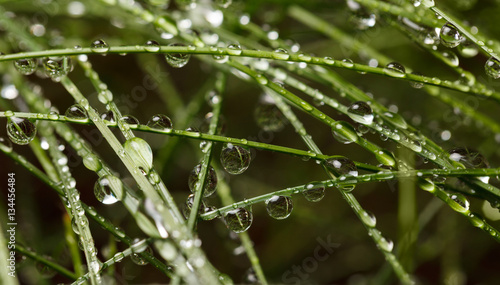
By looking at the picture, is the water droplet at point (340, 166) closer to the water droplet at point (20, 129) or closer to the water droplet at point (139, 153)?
the water droplet at point (139, 153)

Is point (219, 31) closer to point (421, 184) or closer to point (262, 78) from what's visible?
point (262, 78)

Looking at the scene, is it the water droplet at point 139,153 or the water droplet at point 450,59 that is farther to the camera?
the water droplet at point 450,59

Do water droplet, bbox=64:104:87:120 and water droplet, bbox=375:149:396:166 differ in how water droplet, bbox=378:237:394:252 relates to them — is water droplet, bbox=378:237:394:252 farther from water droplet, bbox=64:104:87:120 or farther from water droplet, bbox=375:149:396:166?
water droplet, bbox=64:104:87:120

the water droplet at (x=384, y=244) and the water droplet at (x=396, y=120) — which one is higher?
the water droplet at (x=396, y=120)

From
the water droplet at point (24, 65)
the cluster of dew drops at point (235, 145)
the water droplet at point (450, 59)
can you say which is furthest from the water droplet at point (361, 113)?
the water droplet at point (24, 65)

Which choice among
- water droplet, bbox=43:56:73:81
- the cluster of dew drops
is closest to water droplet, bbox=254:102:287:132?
the cluster of dew drops

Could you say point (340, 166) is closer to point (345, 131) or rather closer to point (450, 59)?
point (345, 131)
